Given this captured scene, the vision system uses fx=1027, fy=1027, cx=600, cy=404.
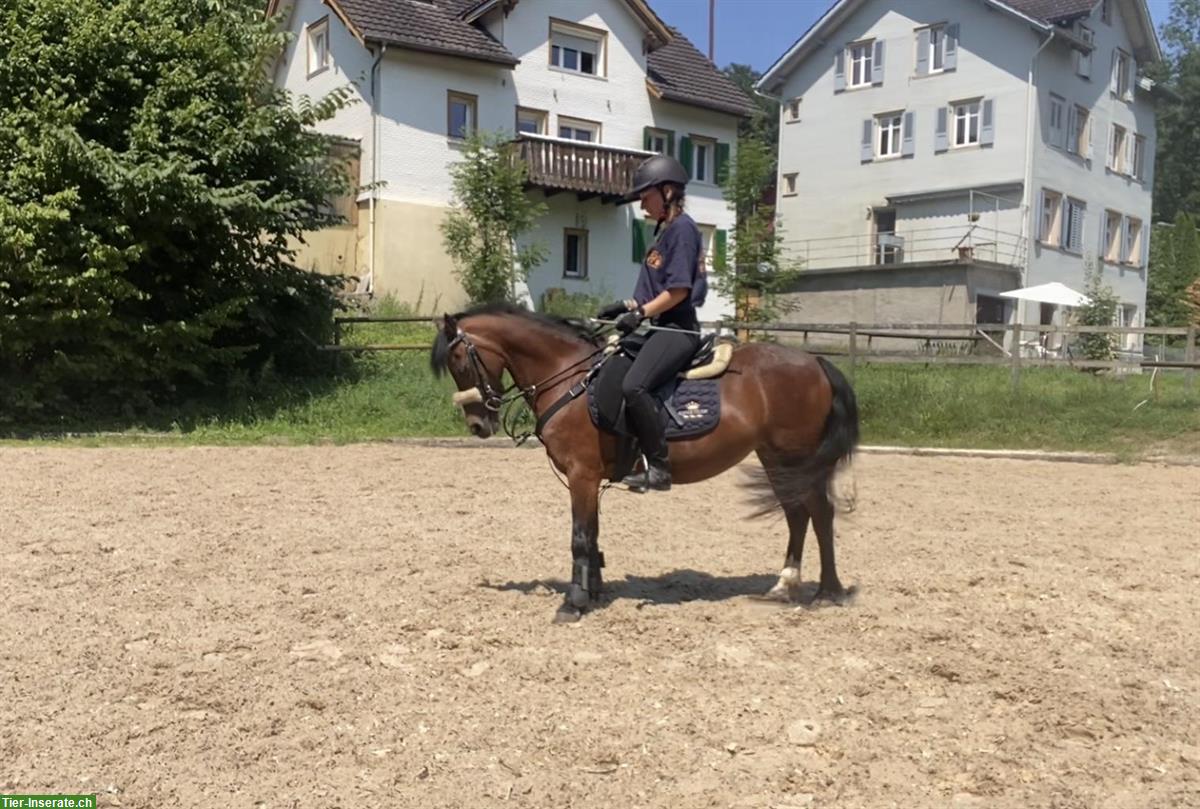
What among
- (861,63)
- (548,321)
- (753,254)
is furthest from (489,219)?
(548,321)

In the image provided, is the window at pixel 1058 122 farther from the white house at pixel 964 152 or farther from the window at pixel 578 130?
the window at pixel 578 130

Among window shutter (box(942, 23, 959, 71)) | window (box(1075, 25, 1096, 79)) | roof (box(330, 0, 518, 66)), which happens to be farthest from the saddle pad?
window (box(1075, 25, 1096, 79))

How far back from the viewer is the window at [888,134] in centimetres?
3791

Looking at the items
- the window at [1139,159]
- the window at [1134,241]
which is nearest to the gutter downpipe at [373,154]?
the window at [1134,241]

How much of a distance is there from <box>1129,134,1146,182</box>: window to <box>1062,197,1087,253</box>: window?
582 cm

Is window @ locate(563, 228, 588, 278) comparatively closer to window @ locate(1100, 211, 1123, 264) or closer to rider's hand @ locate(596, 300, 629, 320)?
window @ locate(1100, 211, 1123, 264)

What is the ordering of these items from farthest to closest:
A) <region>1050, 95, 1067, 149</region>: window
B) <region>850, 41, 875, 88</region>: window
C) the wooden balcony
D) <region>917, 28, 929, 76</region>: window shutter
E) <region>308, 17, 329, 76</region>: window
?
<region>850, 41, 875, 88</region>: window < <region>917, 28, 929, 76</region>: window shutter < <region>1050, 95, 1067, 149</region>: window < <region>308, 17, 329, 76</region>: window < the wooden balcony

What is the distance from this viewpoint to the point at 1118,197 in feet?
132


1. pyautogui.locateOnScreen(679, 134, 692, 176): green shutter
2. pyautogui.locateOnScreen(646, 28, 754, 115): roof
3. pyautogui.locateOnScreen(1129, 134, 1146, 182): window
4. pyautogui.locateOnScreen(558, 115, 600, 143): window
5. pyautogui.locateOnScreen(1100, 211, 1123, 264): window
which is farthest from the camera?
pyautogui.locateOnScreen(1129, 134, 1146, 182): window

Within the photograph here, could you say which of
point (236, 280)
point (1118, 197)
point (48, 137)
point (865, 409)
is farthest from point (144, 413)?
point (1118, 197)

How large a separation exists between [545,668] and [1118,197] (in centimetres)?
4186

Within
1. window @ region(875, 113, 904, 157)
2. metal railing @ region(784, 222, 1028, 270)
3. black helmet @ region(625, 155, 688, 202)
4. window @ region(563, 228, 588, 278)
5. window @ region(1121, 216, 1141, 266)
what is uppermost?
window @ region(875, 113, 904, 157)

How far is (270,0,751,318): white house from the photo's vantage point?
1075 inches

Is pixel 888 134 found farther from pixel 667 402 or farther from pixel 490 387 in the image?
pixel 490 387
